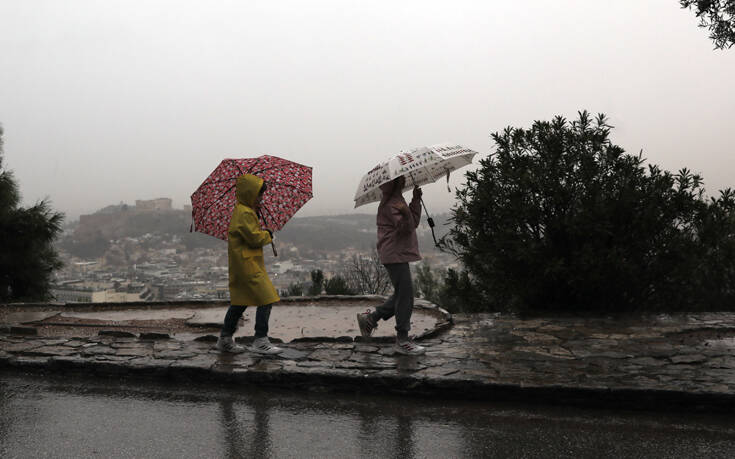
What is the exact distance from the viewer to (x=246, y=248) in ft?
18.3

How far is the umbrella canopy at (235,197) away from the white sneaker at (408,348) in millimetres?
1816

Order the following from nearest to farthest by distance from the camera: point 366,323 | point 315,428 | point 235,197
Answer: point 315,428
point 366,323
point 235,197

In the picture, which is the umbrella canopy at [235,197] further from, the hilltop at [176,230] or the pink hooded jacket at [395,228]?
the hilltop at [176,230]

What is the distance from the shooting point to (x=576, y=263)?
24.1 ft

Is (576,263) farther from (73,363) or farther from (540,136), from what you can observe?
(73,363)

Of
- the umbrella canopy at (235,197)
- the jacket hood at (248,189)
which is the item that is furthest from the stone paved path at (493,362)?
the jacket hood at (248,189)

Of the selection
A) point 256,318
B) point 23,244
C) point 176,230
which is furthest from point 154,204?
point 256,318

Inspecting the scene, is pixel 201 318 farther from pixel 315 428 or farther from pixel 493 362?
pixel 315 428

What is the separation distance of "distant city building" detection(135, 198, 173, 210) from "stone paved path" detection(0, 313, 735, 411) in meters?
33.8

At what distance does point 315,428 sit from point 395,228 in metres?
2.22

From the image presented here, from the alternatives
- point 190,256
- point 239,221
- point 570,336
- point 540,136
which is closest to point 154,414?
point 239,221

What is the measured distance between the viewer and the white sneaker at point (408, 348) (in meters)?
5.61

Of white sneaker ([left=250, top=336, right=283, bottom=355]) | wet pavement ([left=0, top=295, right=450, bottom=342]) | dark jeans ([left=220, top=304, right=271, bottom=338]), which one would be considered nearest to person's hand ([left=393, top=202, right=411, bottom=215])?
dark jeans ([left=220, top=304, right=271, bottom=338])

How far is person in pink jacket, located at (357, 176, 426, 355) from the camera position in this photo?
18.3 ft
